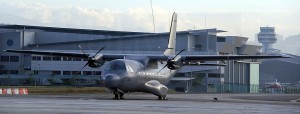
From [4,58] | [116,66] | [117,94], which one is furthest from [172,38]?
[4,58]

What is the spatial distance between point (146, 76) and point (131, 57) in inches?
118

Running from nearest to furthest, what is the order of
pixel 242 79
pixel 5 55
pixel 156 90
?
pixel 156 90
pixel 5 55
pixel 242 79

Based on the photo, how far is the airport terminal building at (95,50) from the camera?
14688cm

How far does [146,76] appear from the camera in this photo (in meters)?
54.2

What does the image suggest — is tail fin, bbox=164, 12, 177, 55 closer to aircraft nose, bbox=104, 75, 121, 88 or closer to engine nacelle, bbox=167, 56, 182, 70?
engine nacelle, bbox=167, 56, 182, 70

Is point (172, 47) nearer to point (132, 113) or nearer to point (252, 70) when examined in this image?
point (132, 113)

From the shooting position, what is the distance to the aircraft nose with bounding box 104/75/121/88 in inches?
1969

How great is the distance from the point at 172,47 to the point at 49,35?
103898mm

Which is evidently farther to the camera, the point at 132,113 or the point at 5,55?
the point at 5,55

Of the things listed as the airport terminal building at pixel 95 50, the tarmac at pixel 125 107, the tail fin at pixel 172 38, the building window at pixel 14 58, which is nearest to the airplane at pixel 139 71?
the tarmac at pixel 125 107

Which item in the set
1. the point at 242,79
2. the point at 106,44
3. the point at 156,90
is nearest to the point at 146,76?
the point at 156,90

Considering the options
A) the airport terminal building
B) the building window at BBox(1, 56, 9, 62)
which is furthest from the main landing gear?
the building window at BBox(1, 56, 9, 62)

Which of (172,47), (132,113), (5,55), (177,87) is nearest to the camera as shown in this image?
(132,113)

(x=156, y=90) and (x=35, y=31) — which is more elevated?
(x=35, y=31)
